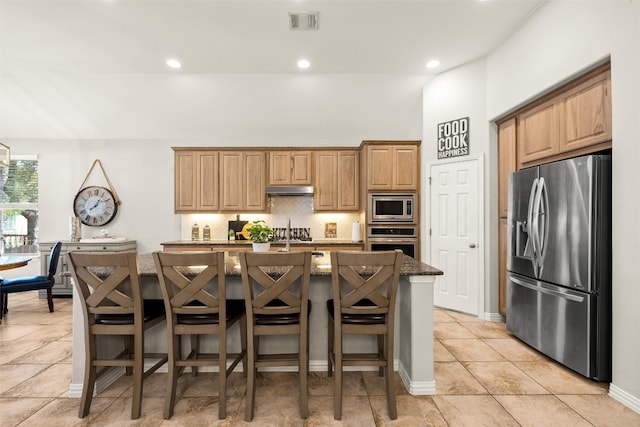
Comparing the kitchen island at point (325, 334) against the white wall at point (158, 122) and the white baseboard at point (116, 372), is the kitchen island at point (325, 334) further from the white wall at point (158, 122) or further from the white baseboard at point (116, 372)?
the white wall at point (158, 122)

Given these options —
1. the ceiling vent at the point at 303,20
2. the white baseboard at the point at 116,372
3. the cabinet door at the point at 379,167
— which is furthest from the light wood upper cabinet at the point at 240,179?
the white baseboard at the point at 116,372

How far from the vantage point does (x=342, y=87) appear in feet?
15.4

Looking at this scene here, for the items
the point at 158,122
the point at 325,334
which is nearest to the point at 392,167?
the point at 325,334

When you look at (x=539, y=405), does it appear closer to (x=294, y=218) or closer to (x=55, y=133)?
(x=294, y=218)

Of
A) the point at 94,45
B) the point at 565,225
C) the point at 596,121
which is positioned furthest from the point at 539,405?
the point at 94,45

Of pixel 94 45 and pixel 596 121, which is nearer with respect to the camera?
pixel 596 121

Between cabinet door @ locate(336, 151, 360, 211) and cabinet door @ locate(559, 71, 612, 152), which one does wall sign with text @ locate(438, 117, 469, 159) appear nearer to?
cabinet door @ locate(559, 71, 612, 152)

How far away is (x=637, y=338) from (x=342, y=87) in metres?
4.15

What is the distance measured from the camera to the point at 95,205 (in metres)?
5.41

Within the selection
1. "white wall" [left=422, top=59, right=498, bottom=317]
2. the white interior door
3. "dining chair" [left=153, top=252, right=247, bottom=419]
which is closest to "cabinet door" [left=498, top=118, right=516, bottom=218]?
"white wall" [left=422, top=59, right=498, bottom=317]

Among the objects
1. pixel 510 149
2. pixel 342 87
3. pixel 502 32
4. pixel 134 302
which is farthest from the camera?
pixel 342 87

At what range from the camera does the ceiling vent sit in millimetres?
3061

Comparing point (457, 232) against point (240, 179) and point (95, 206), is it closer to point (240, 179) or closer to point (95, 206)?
point (240, 179)

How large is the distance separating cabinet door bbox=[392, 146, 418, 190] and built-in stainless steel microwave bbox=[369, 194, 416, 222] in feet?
0.55
